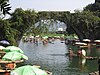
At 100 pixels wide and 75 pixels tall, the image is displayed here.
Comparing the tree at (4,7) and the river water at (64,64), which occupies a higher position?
the tree at (4,7)

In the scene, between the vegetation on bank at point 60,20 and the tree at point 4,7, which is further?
the vegetation on bank at point 60,20

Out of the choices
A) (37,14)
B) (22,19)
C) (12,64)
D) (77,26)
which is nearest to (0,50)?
(12,64)

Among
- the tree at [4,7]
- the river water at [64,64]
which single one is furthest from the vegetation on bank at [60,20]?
the tree at [4,7]

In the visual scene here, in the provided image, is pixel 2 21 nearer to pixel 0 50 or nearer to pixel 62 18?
pixel 0 50

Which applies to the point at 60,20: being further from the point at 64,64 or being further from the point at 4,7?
the point at 4,7

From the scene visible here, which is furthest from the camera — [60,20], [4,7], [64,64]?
[60,20]

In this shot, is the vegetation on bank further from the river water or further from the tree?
the tree

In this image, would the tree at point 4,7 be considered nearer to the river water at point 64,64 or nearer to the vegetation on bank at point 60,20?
the river water at point 64,64

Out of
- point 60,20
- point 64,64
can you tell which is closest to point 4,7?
point 64,64

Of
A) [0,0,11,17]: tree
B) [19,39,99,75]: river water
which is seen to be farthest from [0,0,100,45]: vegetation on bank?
[0,0,11,17]: tree

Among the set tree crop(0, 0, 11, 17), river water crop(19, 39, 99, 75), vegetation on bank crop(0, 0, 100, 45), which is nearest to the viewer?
tree crop(0, 0, 11, 17)

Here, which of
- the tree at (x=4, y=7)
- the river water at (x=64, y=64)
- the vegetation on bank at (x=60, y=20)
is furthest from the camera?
the vegetation on bank at (x=60, y=20)

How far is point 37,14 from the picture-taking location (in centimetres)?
5612

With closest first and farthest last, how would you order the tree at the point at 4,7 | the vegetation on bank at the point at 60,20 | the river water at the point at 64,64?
→ the tree at the point at 4,7
the river water at the point at 64,64
the vegetation on bank at the point at 60,20
